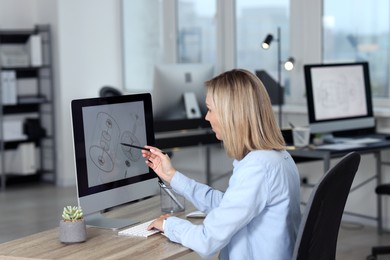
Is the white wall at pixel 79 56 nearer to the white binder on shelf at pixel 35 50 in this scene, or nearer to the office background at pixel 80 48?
the office background at pixel 80 48

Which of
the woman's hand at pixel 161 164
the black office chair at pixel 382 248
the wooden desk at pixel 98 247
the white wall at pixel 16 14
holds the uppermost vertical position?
the white wall at pixel 16 14

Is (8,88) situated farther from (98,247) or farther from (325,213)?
(325,213)

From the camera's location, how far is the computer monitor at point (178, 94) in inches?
212

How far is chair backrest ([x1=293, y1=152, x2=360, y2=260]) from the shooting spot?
6.84ft

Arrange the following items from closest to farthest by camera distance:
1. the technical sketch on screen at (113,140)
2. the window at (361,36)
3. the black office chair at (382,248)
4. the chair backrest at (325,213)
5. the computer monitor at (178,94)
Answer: the chair backrest at (325,213) < the technical sketch on screen at (113,140) < the black office chair at (382,248) < the computer monitor at (178,94) < the window at (361,36)

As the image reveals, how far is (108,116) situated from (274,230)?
795mm

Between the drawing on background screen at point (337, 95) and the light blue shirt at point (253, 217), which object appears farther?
the drawing on background screen at point (337, 95)

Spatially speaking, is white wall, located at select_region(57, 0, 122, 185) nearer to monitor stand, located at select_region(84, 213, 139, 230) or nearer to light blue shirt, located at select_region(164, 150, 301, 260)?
monitor stand, located at select_region(84, 213, 139, 230)

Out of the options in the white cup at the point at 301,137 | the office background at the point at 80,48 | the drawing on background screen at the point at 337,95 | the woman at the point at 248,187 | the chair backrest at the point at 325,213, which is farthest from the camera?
the office background at the point at 80,48

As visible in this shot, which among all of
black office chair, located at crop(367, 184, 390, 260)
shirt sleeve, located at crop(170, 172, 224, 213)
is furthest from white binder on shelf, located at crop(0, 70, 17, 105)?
shirt sleeve, located at crop(170, 172, 224, 213)

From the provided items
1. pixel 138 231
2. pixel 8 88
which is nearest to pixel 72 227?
pixel 138 231

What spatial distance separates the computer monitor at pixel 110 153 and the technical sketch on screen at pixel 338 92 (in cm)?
229

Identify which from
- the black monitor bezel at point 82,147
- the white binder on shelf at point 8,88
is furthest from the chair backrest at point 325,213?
the white binder on shelf at point 8,88

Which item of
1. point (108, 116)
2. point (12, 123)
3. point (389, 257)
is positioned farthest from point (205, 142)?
point (108, 116)
